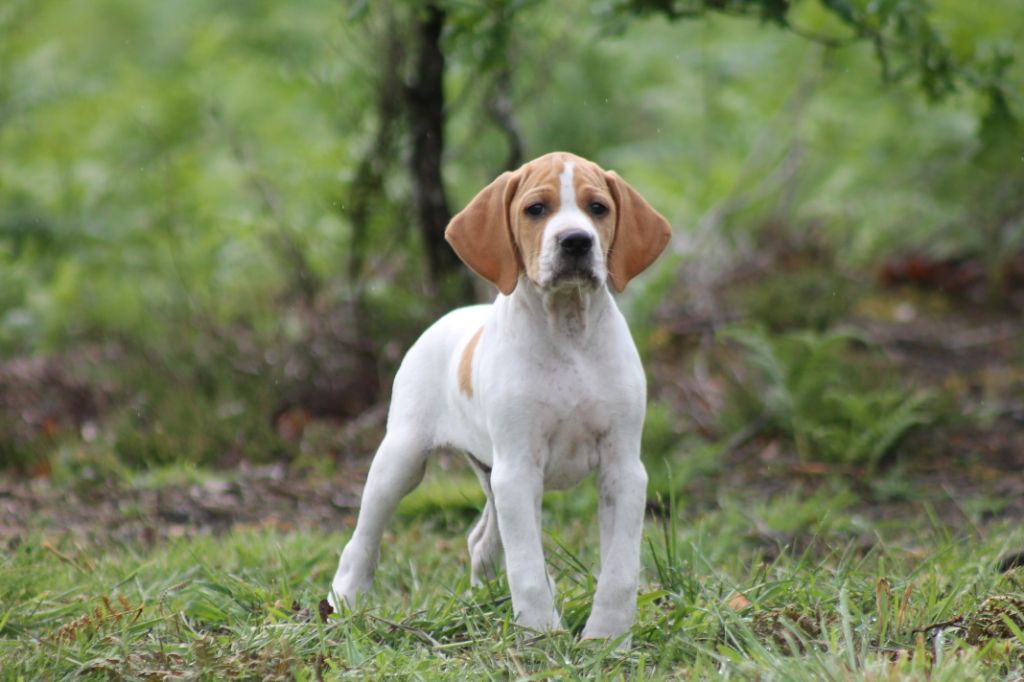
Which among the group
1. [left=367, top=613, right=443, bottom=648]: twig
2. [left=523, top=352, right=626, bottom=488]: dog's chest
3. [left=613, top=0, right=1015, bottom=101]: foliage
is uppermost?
[left=613, top=0, right=1015, bottom=101]: foliage

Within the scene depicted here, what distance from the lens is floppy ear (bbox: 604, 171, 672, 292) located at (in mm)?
4008

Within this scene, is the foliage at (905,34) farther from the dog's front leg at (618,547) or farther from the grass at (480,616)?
the dog's front leg at (618,547)

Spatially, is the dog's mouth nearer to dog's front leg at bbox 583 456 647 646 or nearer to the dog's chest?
the dog's chest

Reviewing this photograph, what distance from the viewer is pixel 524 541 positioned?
3908 mm

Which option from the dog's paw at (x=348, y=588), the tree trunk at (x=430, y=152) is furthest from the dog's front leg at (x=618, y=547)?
the tree trunk at (x=430, y=152)

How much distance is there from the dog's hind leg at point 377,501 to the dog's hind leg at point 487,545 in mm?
222

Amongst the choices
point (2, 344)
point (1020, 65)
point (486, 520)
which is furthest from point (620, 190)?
point (2, 344)

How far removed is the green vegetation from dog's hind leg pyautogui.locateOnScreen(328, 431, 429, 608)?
0.64 ft

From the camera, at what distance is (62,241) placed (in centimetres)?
957

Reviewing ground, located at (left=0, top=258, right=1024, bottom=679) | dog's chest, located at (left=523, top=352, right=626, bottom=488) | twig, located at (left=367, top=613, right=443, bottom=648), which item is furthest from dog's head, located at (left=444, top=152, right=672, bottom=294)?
twig, located at (left=367, top=613, right=443, bottom=648)

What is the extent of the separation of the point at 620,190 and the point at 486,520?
4.45ft

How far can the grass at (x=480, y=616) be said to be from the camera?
11.8 ft

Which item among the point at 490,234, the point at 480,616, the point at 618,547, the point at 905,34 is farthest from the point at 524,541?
the point at 905,34

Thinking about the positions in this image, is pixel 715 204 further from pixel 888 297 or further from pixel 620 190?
pixel 620 190
